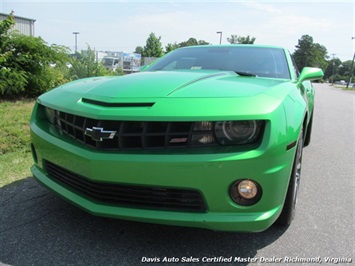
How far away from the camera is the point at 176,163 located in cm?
172

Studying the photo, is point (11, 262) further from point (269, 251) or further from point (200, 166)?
point (269, 251)

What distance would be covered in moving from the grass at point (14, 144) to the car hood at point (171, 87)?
4.49ft

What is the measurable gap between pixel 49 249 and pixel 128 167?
81 cm

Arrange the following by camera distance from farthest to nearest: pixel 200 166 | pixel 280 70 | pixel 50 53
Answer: pixel 50 53 → pixel 280 70 → pixel 200 166

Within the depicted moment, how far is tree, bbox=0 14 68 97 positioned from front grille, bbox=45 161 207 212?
4.55 meters

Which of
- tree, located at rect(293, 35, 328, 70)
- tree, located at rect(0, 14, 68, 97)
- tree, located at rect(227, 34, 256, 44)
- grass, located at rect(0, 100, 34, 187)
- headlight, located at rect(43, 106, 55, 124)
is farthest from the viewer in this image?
tree, located at rect(293, 35, 328, 70)

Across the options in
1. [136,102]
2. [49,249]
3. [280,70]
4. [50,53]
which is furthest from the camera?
[50,53]

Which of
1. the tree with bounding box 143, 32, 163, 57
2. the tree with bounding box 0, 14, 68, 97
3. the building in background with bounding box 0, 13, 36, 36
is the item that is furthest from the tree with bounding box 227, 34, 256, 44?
the tree with bounding box 0, 14, 68, 97

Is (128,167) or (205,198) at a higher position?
(128,167)

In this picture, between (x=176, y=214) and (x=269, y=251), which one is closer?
(x=176, y=214)

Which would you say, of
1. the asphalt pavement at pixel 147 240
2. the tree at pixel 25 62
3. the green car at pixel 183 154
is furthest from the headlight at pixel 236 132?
the tree at pixel 25 62

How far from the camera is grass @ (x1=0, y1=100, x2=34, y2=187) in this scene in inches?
130

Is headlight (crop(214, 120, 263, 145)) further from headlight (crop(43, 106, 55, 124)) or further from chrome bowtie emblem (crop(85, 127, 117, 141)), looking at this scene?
headlight (crop(43, 106, 55, 124))

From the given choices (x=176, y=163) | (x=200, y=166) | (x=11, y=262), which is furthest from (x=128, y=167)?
(x=11, y=262)
